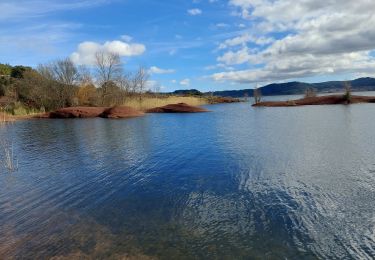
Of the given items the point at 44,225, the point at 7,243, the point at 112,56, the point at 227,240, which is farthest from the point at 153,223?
the point at 112,56

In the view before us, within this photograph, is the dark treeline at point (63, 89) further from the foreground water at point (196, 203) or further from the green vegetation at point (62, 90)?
the foreground water at point (196, 203)

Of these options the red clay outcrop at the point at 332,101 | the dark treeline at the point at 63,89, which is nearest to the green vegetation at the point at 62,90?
the dark treeline at the point at 63,89

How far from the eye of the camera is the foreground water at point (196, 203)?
643 cm

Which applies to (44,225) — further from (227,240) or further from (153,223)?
(227,240)

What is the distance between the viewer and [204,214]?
314 inches

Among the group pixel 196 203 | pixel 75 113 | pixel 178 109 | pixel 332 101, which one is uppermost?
pixel 75 113

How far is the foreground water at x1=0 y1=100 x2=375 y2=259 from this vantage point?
6426 mm

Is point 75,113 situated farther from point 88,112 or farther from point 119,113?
point 119,113

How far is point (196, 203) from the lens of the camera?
28.8 feet

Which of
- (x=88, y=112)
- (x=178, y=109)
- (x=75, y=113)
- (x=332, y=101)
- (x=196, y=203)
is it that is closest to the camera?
(x=196, y=203)

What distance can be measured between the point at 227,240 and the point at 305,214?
7.17 feet

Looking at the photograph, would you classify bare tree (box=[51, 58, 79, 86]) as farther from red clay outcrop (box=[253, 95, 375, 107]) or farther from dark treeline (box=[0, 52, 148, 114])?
red clay outcrop (box=[253, 95, 375, 107])

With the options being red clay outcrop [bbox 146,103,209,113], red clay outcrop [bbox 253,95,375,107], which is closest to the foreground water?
red clay outcrop [bbox 146,103,209,113]

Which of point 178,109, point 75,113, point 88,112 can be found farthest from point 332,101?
point 75,113
